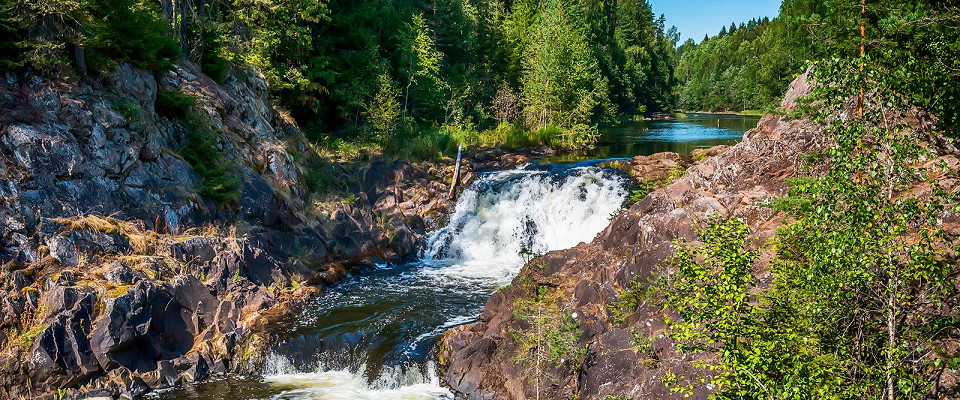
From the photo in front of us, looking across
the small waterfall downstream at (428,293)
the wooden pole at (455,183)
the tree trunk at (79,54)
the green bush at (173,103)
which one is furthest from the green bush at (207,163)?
the wooden pole at (455,183)

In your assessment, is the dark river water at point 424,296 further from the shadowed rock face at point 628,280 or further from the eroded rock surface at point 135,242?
the shadowed rock face at point 628,280

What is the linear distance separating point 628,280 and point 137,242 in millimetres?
10493

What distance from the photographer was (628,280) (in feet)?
38.0

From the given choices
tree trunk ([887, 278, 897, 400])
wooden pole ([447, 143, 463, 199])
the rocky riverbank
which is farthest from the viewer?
wooden pole ([447, 143, 463, 199])

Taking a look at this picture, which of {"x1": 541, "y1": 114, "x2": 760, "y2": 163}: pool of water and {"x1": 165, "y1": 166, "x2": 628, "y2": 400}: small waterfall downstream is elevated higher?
{"x1": 541, "y1": 114, "x2": 760, "y2": 163}: pool of water

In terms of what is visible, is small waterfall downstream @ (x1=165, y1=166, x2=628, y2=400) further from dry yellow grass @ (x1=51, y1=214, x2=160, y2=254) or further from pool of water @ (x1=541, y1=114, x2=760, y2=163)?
pool of water @ (x1=541, y1=114, x2=760, y2=163)

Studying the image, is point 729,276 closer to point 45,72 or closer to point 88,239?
point 88,239

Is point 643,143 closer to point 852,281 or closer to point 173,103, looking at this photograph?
point 173,103

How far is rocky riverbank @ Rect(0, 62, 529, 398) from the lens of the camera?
11838 mm

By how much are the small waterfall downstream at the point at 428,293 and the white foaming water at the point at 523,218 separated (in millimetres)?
35

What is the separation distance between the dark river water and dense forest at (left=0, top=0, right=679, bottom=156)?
233 inches

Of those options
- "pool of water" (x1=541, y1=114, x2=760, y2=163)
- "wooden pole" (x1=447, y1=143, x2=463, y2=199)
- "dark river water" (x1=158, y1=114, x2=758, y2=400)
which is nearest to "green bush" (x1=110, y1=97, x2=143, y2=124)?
"dark river water" (x1=158, y1=114, x2=758, y2=400)

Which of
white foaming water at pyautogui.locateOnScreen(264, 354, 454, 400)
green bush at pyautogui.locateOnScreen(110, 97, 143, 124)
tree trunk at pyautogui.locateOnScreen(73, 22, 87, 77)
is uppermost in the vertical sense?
tree trunk at pyautogui.locateOnScreen(73, 22, 87, 77)

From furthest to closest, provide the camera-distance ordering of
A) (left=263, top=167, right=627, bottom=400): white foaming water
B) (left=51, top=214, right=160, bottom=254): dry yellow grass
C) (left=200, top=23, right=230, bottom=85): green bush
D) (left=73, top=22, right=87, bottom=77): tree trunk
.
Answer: (left=200, top=23, right=230, bottom=85): green bush
(left=263, top=167, right=627, bottom=400): white foaming water
(left=73, top=22, right=87, bottom=77): tree trunk
(left=51, top=214, right=160, bottom=254): dry yellow grass
